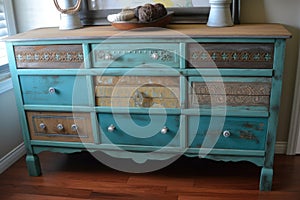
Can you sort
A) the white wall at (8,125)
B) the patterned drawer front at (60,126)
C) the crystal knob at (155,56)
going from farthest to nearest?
the white wall at (8,125) < the patterned drawer front at (60,126) < the crystal knob at (155,56)

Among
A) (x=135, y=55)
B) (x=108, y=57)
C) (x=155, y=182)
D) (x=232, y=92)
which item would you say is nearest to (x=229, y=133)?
(x=232, y=92)

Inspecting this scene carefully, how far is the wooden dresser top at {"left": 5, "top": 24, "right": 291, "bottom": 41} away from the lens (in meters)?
1.74

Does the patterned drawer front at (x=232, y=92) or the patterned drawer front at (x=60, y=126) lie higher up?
the patterned drawer front at (x=232, y=92)

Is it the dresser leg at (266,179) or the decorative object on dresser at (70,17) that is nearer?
the dresser leg at (266,179)

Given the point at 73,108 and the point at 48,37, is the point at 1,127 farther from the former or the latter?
the point at 48,37

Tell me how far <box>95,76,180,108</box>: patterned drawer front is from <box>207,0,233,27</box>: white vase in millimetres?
444

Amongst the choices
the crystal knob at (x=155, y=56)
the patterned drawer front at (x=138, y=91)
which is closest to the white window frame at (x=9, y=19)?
the patterned drawer front at (x=138, y=91)

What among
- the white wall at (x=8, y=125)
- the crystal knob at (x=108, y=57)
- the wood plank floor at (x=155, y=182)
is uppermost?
the crystal knob at (x=108, y=57)

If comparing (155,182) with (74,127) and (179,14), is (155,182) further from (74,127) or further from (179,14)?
(179,14)

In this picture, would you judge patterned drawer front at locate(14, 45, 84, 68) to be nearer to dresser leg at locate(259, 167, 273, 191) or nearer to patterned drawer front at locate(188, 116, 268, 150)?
patterned drawer front at locate(188, 116, 268, 150)

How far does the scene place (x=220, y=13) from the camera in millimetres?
1986

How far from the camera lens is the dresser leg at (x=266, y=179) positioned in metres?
2.00

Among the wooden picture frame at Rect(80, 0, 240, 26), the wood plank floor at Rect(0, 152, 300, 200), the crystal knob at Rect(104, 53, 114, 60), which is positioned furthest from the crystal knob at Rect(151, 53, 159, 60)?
the wood plank floor at Rect(0, 152, 300, 200)

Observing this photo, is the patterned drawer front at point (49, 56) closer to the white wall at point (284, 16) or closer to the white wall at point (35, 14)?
the white wall at point (35, 14)
